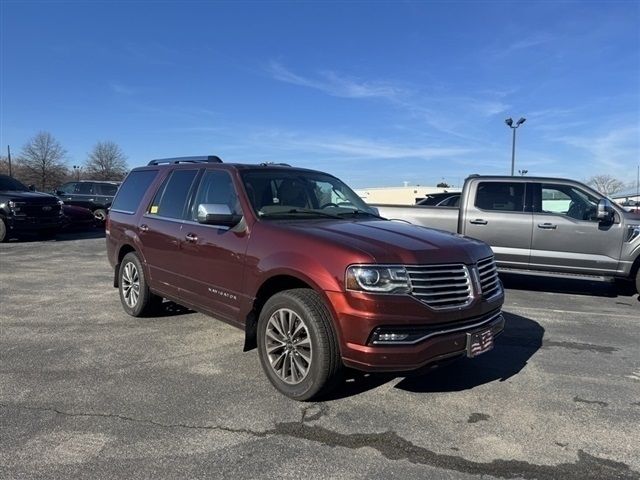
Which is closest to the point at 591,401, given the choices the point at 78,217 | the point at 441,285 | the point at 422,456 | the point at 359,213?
the point at 441,285

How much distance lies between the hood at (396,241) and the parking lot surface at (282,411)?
1119mm

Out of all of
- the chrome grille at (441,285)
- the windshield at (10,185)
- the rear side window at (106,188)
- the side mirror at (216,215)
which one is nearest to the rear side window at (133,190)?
the side mirror at (216,215)

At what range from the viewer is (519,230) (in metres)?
9.20

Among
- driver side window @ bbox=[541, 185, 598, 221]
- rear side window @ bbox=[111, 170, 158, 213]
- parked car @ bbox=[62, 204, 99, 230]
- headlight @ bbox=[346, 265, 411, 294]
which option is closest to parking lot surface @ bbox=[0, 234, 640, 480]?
headlight @ bbox=[346, 265, 411, 294]

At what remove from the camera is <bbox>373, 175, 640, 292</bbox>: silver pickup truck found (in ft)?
28.5

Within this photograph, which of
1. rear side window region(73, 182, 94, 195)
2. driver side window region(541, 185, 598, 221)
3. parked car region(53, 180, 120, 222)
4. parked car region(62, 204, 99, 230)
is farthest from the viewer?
rear side window region(73, 182, 94, 195)

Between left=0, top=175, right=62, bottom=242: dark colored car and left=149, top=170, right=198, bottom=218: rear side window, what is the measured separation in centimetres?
1151

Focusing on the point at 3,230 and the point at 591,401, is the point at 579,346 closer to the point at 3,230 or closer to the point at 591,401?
the point at 591,401

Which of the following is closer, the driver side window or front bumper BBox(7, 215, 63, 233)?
the driver side window

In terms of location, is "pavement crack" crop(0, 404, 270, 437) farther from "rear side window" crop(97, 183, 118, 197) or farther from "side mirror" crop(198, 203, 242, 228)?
"rear side window" crop(97, 183, 118, 197)

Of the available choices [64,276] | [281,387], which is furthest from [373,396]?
[64,276]

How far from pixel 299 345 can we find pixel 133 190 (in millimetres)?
3931

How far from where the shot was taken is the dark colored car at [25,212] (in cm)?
1548

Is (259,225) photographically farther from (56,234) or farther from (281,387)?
Result: (56,234)
